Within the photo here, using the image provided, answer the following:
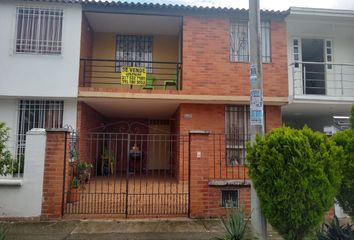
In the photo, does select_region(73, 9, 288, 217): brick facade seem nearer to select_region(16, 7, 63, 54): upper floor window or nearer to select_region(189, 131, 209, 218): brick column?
select_region(16, 7, 63, 54): upper floor window

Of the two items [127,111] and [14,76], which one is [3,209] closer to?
[14,76]

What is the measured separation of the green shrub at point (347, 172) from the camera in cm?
469

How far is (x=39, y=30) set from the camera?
1016cm

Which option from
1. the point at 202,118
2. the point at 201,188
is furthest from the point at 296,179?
the point at 202,118

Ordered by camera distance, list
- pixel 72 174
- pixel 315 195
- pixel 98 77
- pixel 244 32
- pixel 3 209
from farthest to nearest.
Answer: pixel 98 77, pixel 244 32, pixel 72 174, pixel 3 209, pixel 315 195

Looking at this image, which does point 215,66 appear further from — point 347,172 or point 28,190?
point 28,190

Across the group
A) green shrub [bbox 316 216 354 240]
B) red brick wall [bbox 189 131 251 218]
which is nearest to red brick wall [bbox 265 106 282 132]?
red brick wall [bbox 189 131 251 218]

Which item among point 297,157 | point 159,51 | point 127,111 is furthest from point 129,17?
point 297,157

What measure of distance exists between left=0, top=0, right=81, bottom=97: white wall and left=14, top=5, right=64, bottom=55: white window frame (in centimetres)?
17

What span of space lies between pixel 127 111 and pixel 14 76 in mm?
4583

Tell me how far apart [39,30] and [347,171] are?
9.94 m

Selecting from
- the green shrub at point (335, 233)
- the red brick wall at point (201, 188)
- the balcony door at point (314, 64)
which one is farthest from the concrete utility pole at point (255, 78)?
the balcony door at point (314, 64)

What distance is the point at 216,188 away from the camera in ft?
23.0

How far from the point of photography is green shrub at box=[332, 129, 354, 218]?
4.69 m
